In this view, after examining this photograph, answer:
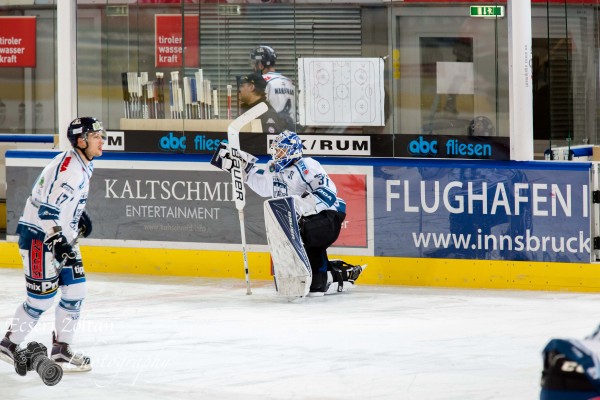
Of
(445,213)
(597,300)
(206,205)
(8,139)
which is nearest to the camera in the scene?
(597,300)

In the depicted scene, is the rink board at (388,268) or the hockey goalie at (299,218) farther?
the rink board at (388,268)

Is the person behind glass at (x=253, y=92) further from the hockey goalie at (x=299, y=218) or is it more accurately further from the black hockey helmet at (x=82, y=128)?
the black hockey helmet at (x=82, y=128)

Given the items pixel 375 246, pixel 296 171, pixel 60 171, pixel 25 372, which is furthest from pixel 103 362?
pixel 375 246

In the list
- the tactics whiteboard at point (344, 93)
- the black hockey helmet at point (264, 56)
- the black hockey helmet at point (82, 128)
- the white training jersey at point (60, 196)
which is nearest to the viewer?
the white training jersey at point (60, 196)

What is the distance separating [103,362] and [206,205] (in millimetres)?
4091

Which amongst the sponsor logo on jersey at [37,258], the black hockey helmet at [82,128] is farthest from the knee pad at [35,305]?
the black hockey helmet at [82,128]

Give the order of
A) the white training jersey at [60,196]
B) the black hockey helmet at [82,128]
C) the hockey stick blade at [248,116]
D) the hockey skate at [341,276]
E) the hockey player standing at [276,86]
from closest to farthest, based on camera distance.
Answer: the white training jersey at [60,196], the black hockey helmet at [82,128], the hockey skate at [341,276], the hockey stick blade at [248,116], the hockey player standing at [276,86]

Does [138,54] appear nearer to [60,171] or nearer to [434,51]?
[434,51]

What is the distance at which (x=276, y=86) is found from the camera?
1186 cm

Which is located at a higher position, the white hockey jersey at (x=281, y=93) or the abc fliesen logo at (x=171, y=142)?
the white hockey jersey at (x=281, y=93)

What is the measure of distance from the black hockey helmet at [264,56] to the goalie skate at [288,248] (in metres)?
2.05

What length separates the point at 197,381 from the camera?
7199 millimetres

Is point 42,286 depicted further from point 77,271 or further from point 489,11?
point 489,11

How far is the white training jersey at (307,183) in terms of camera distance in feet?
34.2
